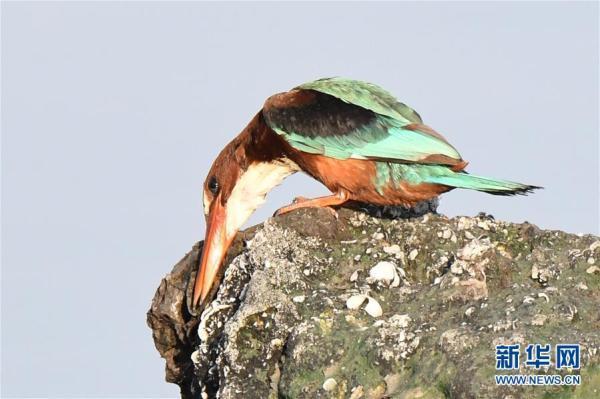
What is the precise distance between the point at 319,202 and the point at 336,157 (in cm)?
44

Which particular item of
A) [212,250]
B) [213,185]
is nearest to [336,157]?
[213,185]

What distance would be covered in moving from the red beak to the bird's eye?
0.20 meters

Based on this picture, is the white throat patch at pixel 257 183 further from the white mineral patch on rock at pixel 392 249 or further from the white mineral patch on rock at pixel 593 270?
the white mineral patch on rock at pixel 593 270

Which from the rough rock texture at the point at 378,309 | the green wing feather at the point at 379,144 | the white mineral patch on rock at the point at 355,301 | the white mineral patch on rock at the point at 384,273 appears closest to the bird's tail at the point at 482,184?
the green wing feather at the point at 379,144

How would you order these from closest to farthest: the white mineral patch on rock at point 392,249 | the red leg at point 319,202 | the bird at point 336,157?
the white mineral patch on rock at point 392,249, the red leg at point 319,202, the bird at point 336,157

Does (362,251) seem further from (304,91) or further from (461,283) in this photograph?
(304,91)

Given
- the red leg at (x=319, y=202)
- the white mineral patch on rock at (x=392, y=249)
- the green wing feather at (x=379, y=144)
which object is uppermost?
the green wing feather at (x=379, y=144)

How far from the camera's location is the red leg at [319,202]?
663cm

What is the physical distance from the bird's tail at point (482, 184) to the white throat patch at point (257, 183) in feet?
3.55

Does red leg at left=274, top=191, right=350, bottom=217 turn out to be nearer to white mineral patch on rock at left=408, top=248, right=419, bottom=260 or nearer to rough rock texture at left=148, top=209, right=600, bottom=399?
rough rock texture at left=148, top=209, right=600, bottom=399

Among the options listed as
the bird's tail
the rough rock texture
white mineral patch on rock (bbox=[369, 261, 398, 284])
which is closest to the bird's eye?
the rough rock texture

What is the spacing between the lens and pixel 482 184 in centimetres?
688

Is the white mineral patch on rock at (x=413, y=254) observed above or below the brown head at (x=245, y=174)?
below

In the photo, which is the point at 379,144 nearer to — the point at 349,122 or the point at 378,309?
the point at 349,122
